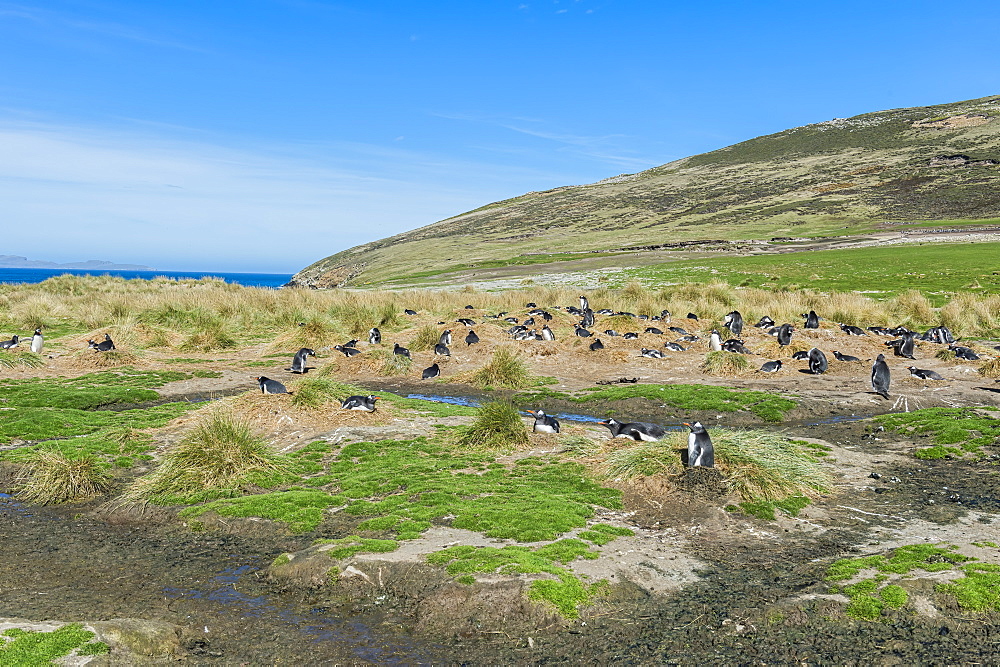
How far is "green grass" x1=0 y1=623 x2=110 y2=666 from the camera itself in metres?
4.84

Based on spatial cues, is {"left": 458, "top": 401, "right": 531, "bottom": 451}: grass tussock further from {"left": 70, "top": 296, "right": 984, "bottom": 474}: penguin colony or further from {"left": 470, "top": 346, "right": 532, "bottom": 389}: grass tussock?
{"left": 470, "top": 346, "right": 532, "bottom": 389}: grass tussock

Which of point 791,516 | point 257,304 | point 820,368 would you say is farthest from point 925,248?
point 791,516

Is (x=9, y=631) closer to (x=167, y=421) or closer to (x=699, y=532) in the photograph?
(x=699, y=532)

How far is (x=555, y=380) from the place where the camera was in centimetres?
1920

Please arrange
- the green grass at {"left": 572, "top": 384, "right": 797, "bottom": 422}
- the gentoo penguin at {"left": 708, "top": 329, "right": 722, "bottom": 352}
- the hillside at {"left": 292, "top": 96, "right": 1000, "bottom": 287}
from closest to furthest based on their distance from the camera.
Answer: the green grass at {"left": 572, "top": 384, "right": 797, "bottom": 422} → the gentoo penguin at {"left": 708, "top": 329, "right": 722, "bottom": 352} → the hillside at {"left": 292, "top": 96, "right": 1000, "bottom": 287}

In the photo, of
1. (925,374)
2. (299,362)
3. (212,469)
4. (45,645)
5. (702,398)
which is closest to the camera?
(45,645)

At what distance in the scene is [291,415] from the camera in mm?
13156

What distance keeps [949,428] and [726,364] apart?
7.30 metres

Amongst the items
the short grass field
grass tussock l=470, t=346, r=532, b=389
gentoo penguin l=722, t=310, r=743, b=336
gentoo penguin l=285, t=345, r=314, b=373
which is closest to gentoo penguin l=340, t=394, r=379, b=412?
grass tussock l=470, t=346, r=532, b=389

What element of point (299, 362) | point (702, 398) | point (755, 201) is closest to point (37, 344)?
point (299, 362)

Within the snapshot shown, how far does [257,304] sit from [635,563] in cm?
2667

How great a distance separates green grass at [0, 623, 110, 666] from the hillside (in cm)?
6601

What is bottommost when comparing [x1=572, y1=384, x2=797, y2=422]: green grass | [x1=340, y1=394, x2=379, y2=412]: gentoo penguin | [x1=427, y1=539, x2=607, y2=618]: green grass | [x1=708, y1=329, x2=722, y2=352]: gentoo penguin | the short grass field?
[x1=572, y1=384, x2=797, y2=422]: green grass

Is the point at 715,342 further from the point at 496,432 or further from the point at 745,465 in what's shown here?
the point at 745,465
